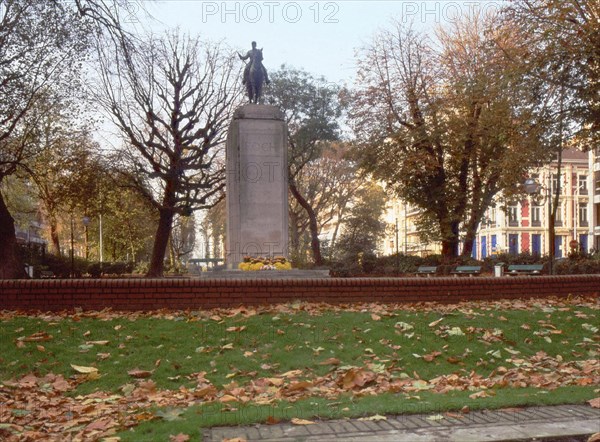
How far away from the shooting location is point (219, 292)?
12.5 meters

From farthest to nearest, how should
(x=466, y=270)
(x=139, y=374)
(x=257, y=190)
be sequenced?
(x=466, y=270) < (x=257, y=190) < (x=139, y=374)

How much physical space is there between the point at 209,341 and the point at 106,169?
87.0ft

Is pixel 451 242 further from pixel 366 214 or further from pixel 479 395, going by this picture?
pixel 479 395

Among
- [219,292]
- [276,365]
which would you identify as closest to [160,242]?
[219,292]

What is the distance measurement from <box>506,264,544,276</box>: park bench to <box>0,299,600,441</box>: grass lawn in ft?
56.0

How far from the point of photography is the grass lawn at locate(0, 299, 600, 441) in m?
6.66

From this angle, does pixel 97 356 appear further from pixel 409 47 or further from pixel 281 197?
pixel 409 47

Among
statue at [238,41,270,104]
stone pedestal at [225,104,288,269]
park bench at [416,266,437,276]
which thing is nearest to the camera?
stone pedestal at [225,104,288,269]

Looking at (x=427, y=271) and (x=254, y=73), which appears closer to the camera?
(x=254, y=73)

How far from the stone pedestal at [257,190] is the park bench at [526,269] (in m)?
14.6

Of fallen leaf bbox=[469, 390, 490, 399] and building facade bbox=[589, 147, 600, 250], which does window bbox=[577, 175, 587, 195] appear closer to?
building facade bbox=[589, 147, 600, 250]

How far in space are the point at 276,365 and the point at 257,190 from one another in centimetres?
1068

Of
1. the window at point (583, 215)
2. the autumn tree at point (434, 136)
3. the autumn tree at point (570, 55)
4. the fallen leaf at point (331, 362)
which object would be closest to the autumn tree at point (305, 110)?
the autumn tree at point (434, 136)

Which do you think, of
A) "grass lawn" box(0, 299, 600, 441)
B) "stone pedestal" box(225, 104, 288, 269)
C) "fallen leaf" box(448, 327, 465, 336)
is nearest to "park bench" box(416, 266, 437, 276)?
"stone pedestal" box(225, 104, 288, 269)
